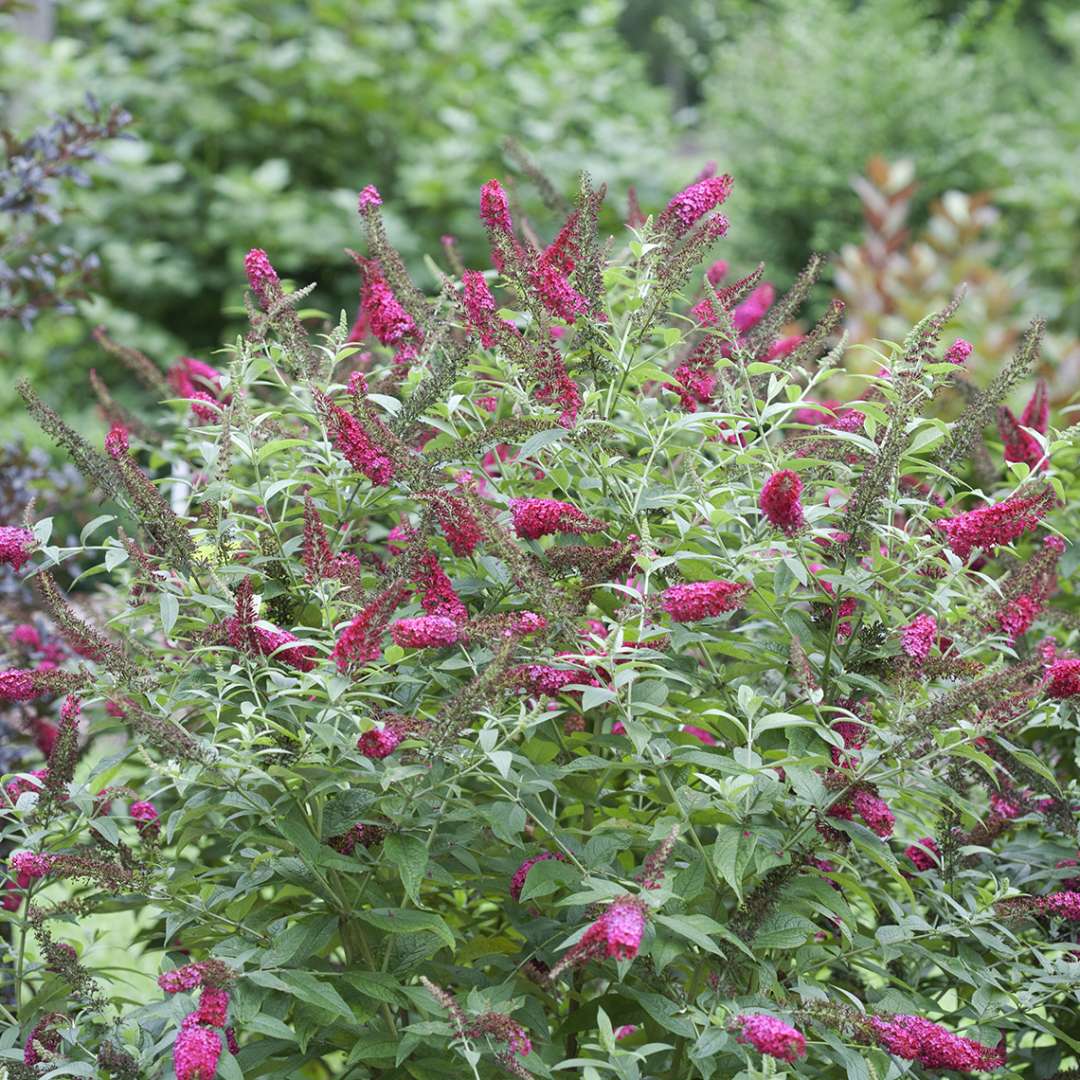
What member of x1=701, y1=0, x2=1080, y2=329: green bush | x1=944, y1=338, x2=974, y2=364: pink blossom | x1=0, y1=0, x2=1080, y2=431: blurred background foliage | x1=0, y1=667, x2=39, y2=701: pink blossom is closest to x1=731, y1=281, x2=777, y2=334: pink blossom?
x1=944, y1=338, x2=974, y2=364: pink blossom

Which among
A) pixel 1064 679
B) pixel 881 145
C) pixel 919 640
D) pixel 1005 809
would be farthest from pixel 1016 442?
pixel 881 145

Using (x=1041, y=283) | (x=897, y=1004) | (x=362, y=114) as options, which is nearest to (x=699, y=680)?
(x=897, y=1004)

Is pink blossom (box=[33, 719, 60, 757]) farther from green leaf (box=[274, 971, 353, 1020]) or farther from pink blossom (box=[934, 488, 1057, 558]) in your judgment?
pink blossom (box=[934, 488, 1057, 558])

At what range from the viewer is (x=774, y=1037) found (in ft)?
6.06

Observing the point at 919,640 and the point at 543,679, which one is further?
the point at 919,640

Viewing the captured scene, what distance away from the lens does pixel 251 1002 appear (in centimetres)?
207

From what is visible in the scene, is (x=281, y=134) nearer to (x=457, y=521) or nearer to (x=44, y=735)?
(x=44, y=735)

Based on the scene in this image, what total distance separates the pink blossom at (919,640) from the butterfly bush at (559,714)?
35 millimetres

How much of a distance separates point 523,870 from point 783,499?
2.53ft

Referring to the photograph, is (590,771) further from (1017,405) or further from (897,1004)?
(1017,405)

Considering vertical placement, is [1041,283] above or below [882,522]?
below

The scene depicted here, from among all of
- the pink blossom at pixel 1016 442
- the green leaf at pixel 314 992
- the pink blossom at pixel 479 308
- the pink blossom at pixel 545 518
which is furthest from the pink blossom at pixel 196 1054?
the pink blossom at pixel 1016 442

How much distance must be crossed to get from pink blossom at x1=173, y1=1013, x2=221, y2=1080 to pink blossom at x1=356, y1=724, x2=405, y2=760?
1.37 feet

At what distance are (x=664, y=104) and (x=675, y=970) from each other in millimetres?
10060
